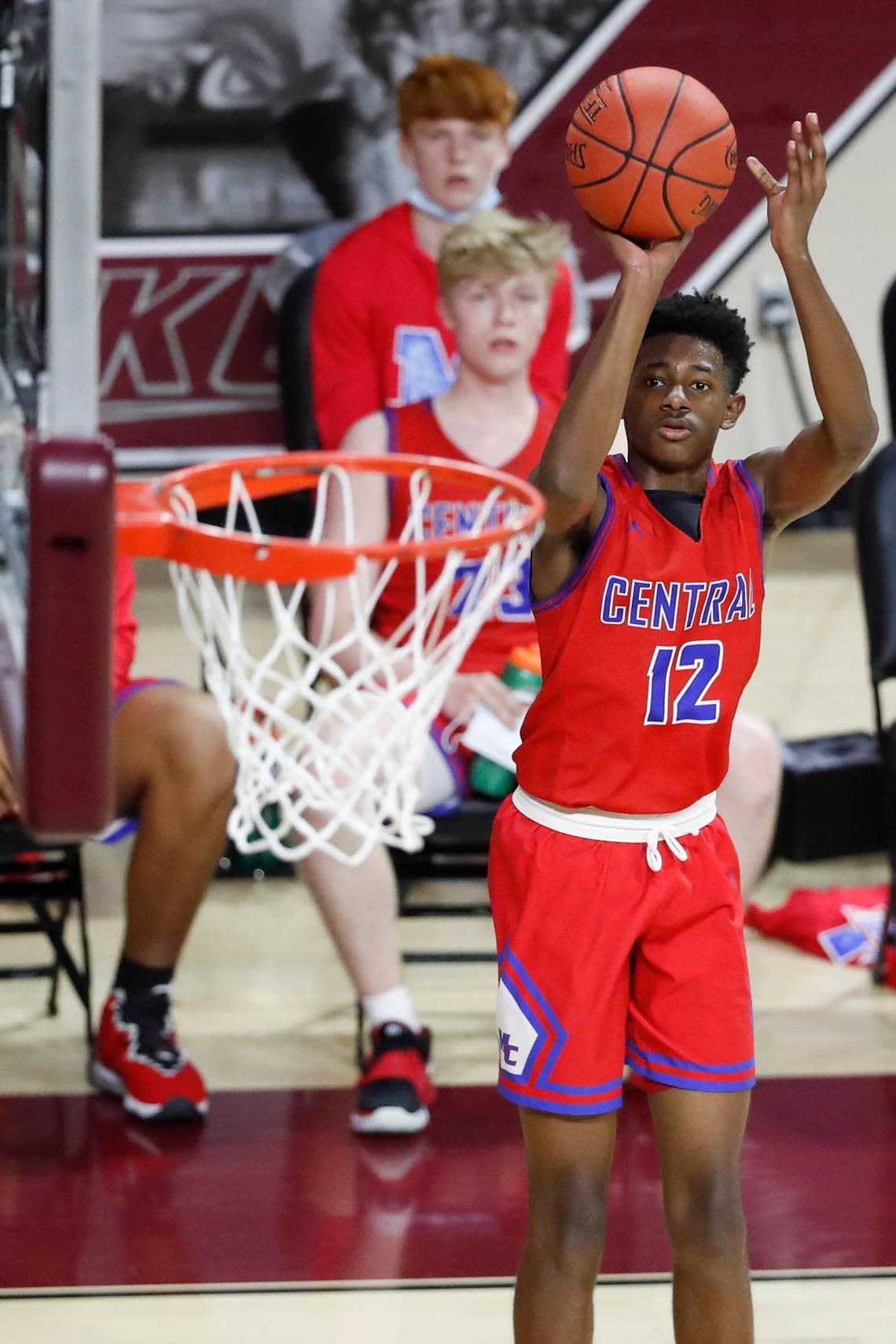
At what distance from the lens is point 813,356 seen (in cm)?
254

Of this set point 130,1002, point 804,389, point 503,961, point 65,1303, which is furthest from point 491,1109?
point 804,389

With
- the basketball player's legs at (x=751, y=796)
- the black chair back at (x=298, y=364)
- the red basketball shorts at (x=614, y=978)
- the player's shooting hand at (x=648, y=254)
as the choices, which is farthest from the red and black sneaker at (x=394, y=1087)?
the player's shooting hand at (x=648, y=254)

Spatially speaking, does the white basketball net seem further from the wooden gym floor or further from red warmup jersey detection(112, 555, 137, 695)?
the wooden gym floor

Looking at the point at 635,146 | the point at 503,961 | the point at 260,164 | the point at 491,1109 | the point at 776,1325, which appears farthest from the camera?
the point at 260,164

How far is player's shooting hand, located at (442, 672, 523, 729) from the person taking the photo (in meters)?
4.19

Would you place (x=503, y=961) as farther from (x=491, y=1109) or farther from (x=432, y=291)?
(x=432, y=291)

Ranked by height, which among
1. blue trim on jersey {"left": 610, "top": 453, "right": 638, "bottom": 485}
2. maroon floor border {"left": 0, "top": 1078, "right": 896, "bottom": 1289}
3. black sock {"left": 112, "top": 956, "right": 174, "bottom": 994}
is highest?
blue trim on jersey {"left": 610, "top": 453, "right": 638, "bottom": 485}

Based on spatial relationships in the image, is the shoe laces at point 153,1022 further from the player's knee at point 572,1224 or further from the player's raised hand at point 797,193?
the player's raised hand at point 797,193

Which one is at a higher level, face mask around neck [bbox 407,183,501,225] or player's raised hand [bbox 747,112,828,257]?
face mask around neck [bbox 407,183,501,225]

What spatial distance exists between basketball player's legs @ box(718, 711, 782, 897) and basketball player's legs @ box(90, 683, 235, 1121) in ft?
3.45

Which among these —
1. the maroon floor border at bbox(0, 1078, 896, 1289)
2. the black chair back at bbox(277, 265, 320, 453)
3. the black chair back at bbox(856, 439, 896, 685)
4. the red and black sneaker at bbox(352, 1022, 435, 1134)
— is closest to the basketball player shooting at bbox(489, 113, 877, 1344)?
the maroon floor border at bbox(0, 1078, 896, 1289)

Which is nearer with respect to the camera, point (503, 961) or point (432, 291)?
point (503, 961)

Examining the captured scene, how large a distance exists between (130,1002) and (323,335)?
202 cm

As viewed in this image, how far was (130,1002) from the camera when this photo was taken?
4.05m
